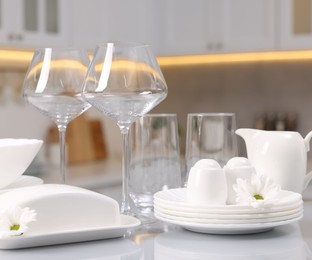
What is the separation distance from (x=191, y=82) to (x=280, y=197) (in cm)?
→ 346

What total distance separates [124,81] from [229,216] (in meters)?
0.26

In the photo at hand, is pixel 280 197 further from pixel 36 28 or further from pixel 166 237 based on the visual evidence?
pixel 36 28

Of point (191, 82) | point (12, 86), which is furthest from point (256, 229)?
point (191, 82)

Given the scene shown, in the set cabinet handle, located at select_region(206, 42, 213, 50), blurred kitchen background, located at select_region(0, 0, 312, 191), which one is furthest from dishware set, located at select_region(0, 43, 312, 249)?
cabinet handle, located at select_region(206, 42, 213, 50)

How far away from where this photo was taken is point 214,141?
1.11m

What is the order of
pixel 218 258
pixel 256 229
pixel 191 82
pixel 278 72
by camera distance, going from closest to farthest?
1. pixel 218 258
2. pixel 256 229
3. pixel 278 72
4. pixel 191 82

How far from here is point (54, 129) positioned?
376cm

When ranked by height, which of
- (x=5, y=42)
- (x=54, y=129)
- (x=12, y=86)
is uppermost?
(x=5, y=42)

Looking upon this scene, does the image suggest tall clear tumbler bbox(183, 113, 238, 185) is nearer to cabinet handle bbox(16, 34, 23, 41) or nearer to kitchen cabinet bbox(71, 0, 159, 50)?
cabinet handle bbox(16, 34, 23, 41)

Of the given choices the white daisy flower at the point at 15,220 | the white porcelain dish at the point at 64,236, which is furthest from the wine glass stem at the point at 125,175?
the white daisy flower at the point at 15,220

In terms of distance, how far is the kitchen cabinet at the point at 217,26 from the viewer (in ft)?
12.3

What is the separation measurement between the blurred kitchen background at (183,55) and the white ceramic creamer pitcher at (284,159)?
2.03 metres

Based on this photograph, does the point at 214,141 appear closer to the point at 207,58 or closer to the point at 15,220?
Answer: the point at 15,220

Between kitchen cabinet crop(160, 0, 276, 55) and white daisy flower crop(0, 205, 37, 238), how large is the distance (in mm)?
3046
